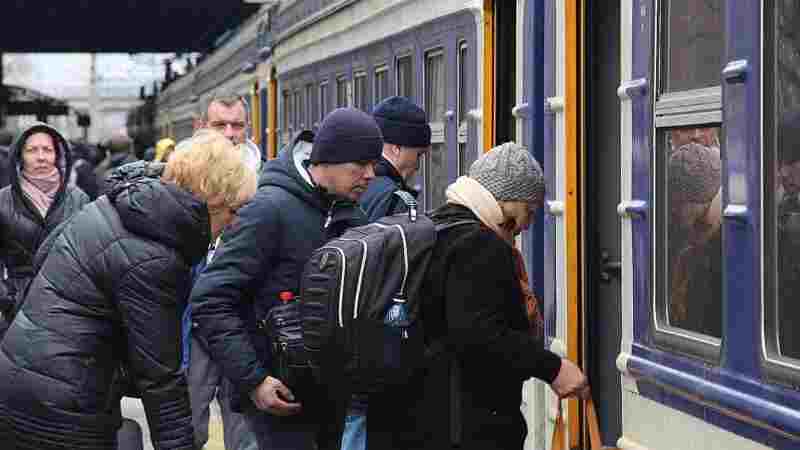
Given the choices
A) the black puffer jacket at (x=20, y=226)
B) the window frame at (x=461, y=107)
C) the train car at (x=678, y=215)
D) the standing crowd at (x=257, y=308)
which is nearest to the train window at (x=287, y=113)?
the black puffer jacket at (x=20, y=226)

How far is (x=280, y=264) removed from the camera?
16.7ft

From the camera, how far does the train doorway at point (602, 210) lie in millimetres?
5742

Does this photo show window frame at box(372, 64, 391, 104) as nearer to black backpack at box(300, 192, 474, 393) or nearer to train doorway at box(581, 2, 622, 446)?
train doorway at box(581, 2, 622, 446)

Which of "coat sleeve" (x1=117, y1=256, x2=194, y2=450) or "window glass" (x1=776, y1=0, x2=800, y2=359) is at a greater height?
"window glass" (x1=776, y1=0, x2=800, y2=359)

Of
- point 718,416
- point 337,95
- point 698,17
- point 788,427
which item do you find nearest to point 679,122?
point 698,17

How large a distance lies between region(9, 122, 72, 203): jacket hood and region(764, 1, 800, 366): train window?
4.82 m

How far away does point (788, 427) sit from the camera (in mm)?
3695

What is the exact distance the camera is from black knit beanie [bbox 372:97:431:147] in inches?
249

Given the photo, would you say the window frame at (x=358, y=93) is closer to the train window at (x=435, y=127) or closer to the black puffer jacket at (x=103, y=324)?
the train window at (x=435, y=127)

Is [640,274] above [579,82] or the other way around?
the other way around

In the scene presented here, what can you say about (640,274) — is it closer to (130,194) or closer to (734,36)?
(734,36)

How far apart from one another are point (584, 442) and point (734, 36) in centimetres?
204

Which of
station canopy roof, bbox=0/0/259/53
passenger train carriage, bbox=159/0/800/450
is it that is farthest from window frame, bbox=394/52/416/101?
station canopy roof, bbox=0/0/259/53

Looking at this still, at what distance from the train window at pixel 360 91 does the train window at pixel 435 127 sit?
5.69ft
